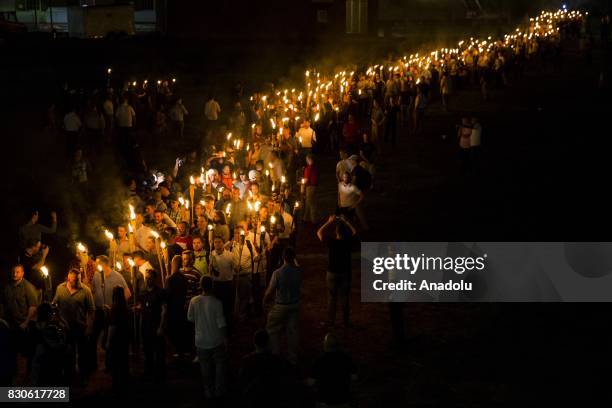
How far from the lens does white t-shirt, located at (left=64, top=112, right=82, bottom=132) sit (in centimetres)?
2062

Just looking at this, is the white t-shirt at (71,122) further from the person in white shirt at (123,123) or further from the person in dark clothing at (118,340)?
the person in dark clothing at (118,340)

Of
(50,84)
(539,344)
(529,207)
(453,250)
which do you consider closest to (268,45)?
(50,84)

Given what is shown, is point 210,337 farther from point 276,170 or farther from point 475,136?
point 475,136

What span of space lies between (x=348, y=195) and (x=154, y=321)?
6121 millimetres

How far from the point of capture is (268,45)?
40625 millimetres

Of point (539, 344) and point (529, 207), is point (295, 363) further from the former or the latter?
point (529, 207)

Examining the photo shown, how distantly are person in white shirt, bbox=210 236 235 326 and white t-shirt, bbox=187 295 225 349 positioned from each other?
185cm

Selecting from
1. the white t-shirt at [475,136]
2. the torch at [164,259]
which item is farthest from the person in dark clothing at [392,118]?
the torch at [164,259]

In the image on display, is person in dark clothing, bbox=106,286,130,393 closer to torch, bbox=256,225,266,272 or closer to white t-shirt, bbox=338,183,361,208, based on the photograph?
torch, bbox=256,225,266,272

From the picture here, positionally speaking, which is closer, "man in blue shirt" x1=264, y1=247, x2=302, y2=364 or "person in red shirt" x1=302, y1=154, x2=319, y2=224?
"man in blue shirt" x1=264, y1=247, x2=302, y2=364

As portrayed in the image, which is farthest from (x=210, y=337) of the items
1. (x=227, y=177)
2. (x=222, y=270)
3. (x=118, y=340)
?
(x=227, y=177)

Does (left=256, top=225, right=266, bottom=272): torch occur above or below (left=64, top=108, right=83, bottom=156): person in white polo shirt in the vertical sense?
below

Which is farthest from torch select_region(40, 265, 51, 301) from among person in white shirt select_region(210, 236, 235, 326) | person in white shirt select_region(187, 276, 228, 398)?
person in white shirt select_region(187, 276, 228, 398)

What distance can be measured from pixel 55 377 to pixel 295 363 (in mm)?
2887
